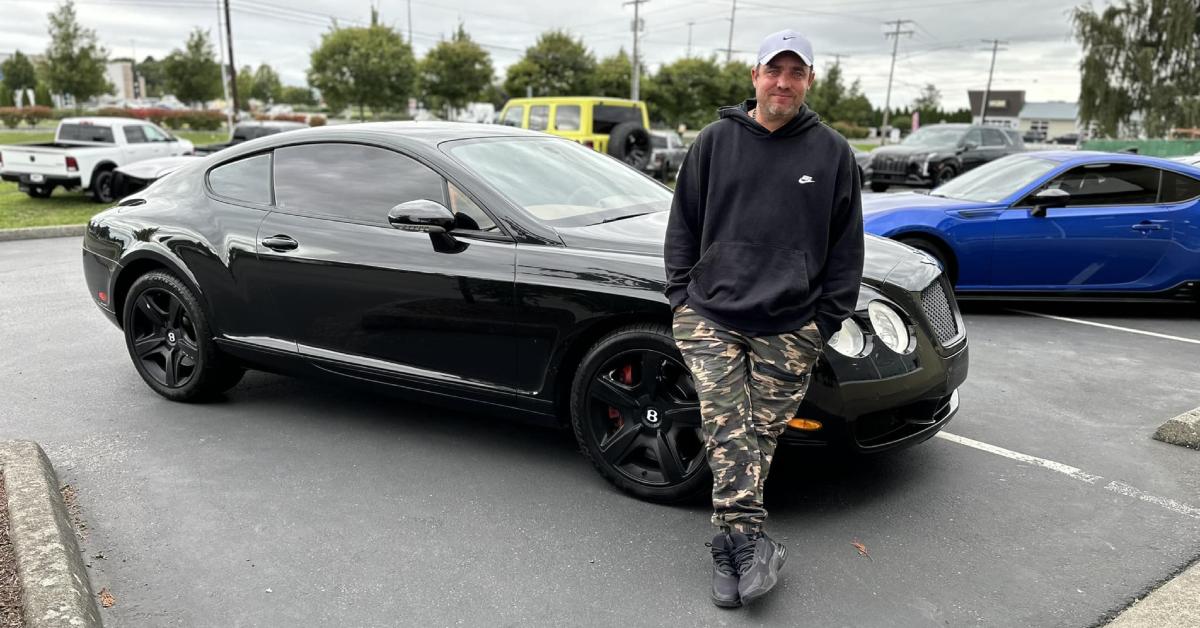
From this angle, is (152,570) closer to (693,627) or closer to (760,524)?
(693,627)

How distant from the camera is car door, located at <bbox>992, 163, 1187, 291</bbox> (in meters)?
6.86

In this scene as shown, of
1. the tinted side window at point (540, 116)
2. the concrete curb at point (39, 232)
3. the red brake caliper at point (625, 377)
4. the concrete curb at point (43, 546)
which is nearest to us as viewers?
the concrete curb at point (43, 546)

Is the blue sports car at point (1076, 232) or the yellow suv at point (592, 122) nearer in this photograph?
the blue sports car at point (1076, 232)

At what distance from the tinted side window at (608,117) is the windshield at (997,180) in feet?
32.4

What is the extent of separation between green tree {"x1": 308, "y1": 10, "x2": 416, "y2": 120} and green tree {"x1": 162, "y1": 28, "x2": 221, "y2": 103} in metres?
5.59

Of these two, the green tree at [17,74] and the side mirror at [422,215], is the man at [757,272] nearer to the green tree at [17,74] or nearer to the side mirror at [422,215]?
the side mirror at [422,215]

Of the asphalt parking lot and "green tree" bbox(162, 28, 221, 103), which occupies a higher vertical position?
"green tree" bbox(162, 28, 221, 103)

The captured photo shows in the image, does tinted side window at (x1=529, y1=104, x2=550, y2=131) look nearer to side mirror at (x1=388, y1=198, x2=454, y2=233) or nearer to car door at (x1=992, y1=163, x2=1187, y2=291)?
car door at (x1=992, y1=163, x2=1187, y2=291)

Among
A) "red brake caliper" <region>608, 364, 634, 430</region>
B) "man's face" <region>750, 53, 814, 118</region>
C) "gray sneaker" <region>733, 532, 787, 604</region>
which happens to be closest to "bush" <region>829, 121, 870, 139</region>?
"red brake caliper" <region>608, 364, 634, 430</region>

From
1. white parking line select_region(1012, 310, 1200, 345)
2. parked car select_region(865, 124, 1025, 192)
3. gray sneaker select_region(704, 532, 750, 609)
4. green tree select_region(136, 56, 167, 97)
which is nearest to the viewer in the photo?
gray sneaker select_region(704, 532, 750, 609)

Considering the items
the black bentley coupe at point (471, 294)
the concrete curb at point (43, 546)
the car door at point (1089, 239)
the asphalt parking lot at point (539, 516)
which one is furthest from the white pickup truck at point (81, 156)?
the car door at point (1089, 239)

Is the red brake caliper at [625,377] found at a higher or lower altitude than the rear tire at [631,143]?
→ lower

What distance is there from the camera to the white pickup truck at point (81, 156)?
14.9 meters

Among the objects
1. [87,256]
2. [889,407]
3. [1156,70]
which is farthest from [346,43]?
[889,407]
